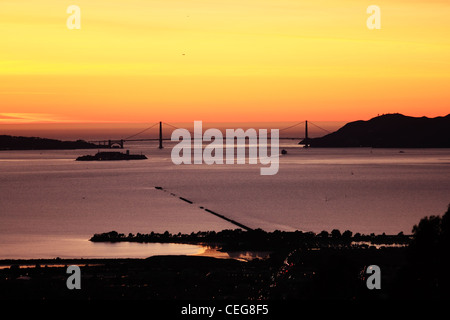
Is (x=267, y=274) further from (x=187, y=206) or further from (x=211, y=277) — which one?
(x=187, y=206)

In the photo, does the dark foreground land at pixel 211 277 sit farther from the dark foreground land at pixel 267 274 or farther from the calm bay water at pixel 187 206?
the calm bay water at pixel 187 206

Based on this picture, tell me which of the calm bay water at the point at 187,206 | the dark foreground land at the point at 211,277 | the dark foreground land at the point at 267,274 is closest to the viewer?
the dark foreground land at the point at 267,274

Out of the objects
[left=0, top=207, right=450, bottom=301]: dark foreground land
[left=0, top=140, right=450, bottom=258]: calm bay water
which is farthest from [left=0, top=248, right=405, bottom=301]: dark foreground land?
[left=0, top=140, right=450, bottom=258]: calm bay water

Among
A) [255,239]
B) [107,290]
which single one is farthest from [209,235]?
[107,290]

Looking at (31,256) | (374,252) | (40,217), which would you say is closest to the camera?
(374,252)

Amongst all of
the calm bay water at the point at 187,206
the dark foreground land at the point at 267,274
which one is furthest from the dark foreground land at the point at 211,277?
the calm bay water at the point at 187,206

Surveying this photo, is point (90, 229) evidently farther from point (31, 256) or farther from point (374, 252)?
point (374, 252)

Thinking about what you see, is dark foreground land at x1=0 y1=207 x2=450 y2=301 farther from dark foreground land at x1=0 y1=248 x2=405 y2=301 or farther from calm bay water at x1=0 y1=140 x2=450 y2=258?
calm bay water at x1=0 y1=140 x2=450 y2=258
